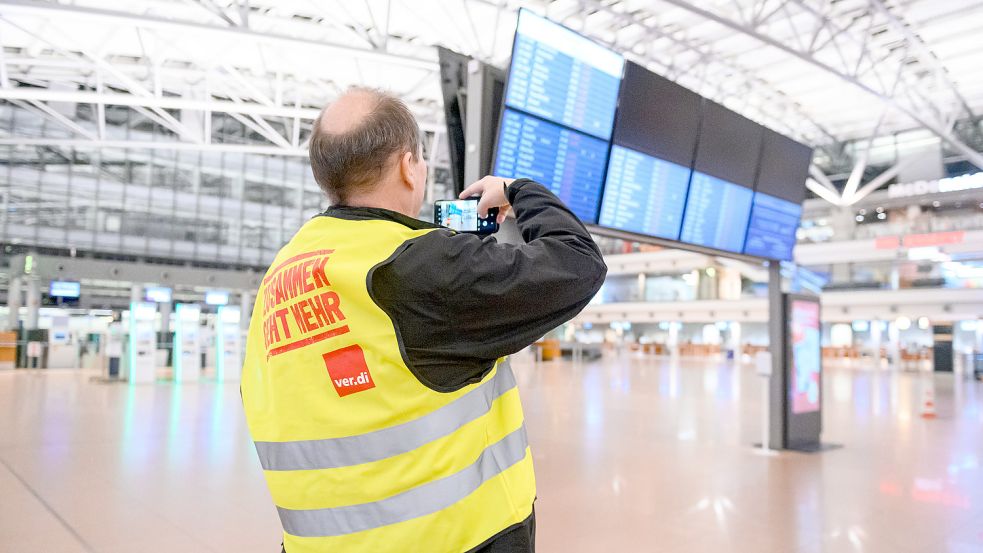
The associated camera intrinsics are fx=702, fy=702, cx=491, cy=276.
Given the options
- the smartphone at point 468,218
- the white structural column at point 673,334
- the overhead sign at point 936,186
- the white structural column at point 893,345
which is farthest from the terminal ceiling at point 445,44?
the white structural column at point 673,334

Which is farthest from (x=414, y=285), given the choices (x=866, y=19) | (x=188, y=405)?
(x=866, y=19)

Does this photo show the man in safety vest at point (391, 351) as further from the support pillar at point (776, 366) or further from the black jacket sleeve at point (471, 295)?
the support pillar at point (776, 366)

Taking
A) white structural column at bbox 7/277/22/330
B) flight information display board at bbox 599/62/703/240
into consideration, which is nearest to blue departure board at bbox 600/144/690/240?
flight information display board at bbox 599/62/703/240

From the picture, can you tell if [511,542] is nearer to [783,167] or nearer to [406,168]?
[406,168]

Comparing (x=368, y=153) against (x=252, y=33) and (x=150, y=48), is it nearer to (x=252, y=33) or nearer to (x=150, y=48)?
(x=252, y=33)

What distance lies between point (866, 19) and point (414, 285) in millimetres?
26305

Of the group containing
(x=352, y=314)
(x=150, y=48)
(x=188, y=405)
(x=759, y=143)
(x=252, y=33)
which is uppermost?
(x=150, y=48)

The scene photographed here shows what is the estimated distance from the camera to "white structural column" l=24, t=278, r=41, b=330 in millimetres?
26666

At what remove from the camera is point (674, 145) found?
7199mm

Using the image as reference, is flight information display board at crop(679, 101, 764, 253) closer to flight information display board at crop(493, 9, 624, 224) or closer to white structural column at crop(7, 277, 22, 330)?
flight information display board at crop(493, 9, 624, 224)

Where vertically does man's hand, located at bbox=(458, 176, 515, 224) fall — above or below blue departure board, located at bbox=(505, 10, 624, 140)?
below

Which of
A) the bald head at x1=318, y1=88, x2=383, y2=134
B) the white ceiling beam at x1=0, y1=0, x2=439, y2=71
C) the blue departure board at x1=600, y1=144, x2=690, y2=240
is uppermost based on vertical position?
the white ceiling beam at x1=0, y1=0, x2=439, y2=71

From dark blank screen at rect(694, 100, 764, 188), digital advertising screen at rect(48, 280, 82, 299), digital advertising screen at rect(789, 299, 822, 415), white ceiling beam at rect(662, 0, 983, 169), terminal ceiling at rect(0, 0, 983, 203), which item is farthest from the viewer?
digital advertising screen at rect(48, 280, 82, 299)

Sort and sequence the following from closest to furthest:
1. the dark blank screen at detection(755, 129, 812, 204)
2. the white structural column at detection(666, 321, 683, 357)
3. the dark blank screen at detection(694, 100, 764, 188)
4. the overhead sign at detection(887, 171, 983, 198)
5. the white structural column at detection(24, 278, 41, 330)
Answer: the dark blank screen at detection(694, 100, 764, 188) < the dark blank screen at detection(755, 129, 812, 204) < the white structural column at detection(24, 278, 41, 330) < the overhead sign at detection(887, 171, 983, 198) < the white structural column at detection(666, 321, 683, 357)
